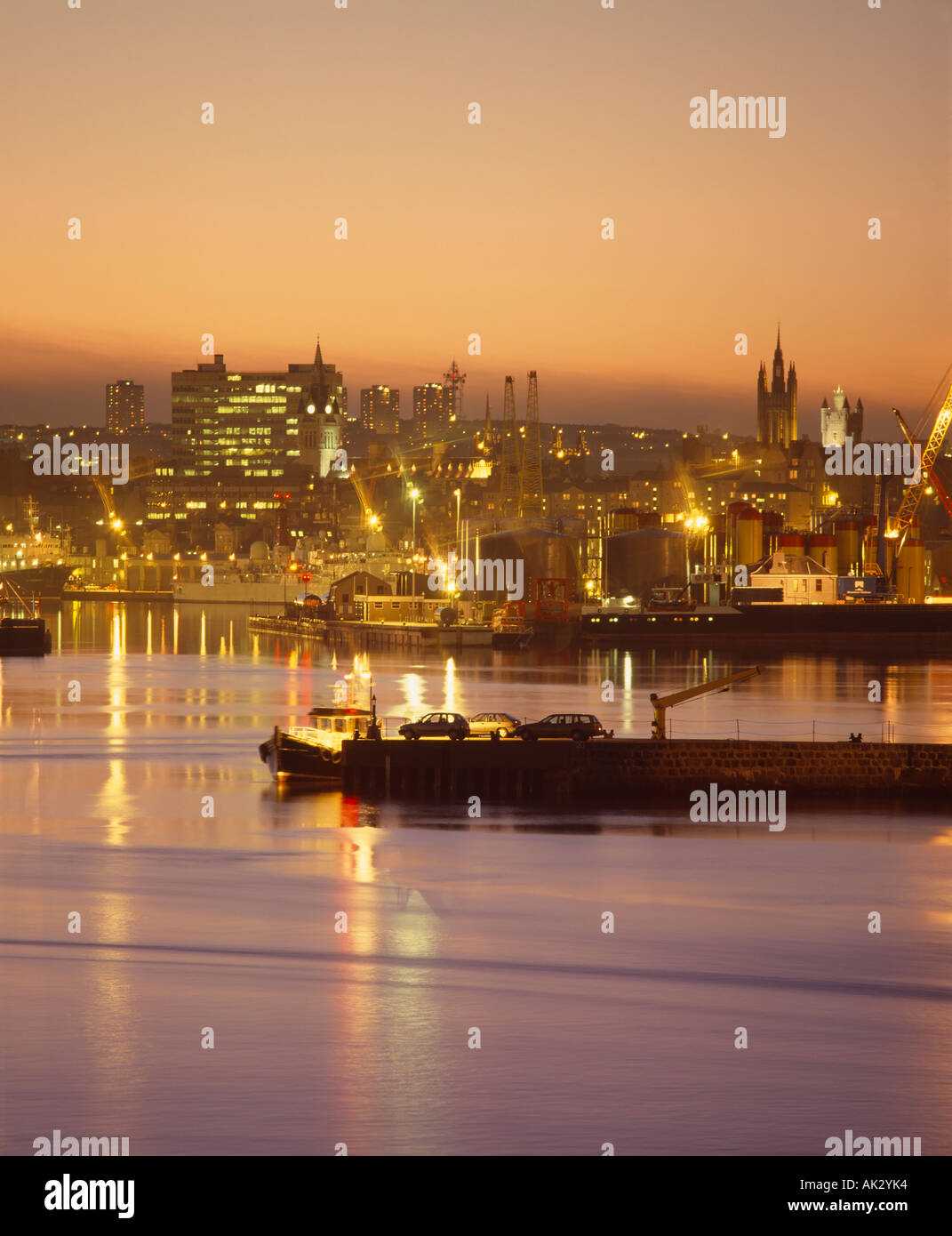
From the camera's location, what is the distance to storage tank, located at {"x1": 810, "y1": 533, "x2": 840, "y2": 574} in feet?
262

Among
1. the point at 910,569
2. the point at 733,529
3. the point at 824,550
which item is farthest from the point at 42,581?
the point at 910,569

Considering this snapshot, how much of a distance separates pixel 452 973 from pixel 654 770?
9.38m

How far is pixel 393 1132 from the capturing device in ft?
35.1

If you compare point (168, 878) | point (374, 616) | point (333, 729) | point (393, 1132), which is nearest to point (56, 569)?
point (374, 616)

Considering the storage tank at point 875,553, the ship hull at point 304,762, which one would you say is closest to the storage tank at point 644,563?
the storage tank at point 875,553

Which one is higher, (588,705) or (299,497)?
(299,497)

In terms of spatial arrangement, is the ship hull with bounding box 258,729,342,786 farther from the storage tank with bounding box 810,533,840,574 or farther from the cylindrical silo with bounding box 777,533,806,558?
the storage tank with bounding box 810,533,840,574

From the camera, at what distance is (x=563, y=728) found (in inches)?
982

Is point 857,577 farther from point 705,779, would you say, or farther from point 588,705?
point 705,779

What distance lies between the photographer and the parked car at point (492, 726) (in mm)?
24859

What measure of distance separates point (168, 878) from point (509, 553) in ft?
192

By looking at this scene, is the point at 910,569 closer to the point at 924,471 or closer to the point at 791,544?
the point at 924,471

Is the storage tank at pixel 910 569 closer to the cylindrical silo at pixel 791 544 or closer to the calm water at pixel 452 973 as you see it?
the cylindrical silo at pixel 791 544

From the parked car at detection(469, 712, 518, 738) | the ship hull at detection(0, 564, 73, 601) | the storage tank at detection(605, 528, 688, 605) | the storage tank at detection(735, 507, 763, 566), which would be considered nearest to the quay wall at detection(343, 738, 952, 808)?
the parked car at detection(469, 712, 518, 738)
